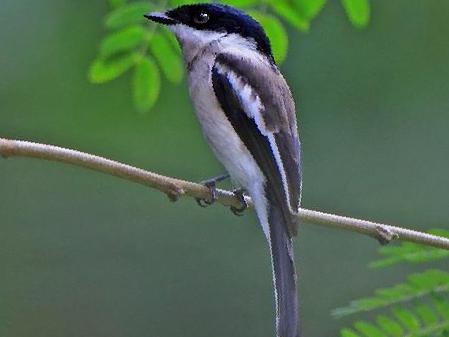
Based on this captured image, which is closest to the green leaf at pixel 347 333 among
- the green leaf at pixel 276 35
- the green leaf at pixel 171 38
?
the green leaf at pixel 276 35

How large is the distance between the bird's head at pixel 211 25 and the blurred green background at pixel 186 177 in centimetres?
174

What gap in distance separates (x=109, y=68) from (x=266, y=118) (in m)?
0.29

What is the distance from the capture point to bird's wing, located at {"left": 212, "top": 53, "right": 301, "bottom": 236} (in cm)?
219

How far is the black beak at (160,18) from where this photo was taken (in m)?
2.31

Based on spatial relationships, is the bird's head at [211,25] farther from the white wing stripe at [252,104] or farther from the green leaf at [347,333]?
the green leaf at [347,333]

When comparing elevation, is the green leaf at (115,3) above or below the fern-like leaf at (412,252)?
above

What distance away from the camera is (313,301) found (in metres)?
4.83

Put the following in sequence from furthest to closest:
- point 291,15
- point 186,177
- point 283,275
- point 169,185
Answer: point 186,177
point 291,15
point 169,185
point 283,275

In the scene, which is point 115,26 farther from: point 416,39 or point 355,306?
point 416,39

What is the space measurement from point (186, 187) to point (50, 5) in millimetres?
2131

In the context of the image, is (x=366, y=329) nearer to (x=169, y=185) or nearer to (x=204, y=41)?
(x=169, y=185)

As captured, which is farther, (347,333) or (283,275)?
(347,333)

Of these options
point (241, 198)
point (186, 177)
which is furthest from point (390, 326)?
point (186, 177)

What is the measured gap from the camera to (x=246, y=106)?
234 centimetres
